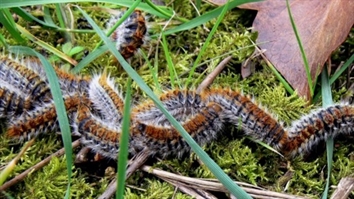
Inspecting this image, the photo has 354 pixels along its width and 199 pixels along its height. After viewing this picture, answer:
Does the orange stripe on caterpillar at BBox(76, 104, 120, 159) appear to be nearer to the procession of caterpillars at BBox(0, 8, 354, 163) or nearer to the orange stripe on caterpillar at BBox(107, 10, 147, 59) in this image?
the procession of caterpillars at BBox(0, 8, 354, 163)

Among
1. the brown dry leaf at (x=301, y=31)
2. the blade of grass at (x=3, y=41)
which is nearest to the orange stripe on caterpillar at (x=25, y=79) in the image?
the blade of grass at (x=3, y=41)

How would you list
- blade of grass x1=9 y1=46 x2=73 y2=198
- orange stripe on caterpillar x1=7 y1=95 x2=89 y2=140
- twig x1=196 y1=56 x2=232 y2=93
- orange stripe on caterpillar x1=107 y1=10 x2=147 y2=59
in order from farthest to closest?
1. orange stripe on caterpillar x1=107 y1=10 x2=147 y2=59
2. twig x1=196 y1=56 x2=232 y2=93
3. orange stripe on caterpillar x1=7 y1=95 x2=89 y2=140
4. blade of grass x1=9 y1=46 x2=73 y2=198

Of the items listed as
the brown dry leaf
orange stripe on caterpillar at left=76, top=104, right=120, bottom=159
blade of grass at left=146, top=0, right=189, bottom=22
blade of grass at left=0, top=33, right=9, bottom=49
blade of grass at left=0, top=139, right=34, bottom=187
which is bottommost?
the brown dry leaf

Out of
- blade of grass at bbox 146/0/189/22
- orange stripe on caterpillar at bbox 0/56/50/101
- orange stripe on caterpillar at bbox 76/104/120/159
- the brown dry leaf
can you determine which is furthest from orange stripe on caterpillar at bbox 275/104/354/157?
orange stripe on caterpillar at bbox 0/56/50/101

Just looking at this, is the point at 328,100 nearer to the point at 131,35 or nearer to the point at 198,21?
the point at 198,21

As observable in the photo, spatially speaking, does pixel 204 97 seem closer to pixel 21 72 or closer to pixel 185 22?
pixel 185 22
